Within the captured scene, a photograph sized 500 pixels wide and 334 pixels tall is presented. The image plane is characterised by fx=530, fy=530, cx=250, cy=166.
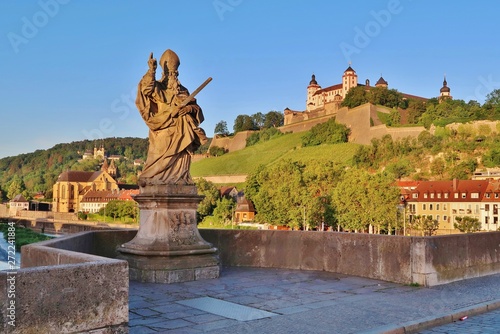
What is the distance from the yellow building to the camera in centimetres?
14862

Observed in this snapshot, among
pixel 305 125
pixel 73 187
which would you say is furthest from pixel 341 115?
pixel 73 187

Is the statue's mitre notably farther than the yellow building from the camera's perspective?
No

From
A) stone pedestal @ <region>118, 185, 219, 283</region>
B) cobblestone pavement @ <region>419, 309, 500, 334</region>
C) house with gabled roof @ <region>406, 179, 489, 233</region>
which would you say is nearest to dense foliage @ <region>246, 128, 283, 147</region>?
house with gabled roof @ <region>406, 179, 489, 233</region>

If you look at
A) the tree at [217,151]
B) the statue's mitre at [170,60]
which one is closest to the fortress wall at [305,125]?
the tree at [217,151]

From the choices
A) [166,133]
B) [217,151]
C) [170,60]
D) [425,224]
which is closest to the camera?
[166,133]

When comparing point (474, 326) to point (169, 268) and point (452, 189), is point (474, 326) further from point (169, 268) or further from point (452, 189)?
point (452, 189)

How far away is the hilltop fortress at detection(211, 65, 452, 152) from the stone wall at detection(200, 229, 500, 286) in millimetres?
105555

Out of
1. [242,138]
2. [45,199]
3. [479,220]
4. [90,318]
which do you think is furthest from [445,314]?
[45,199]

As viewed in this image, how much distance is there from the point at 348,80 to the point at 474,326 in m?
150

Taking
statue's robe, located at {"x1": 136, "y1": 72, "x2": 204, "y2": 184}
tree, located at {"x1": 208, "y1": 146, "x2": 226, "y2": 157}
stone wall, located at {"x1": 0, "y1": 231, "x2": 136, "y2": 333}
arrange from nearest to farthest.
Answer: stone wall, located at {"x1": 0, "y1": 231, "x2": 136, "y2": 333} < statue's robe, located at {"x1": 136, "y1": 72, "x2": 204, "y2": 184} < tree, located at {"x1": 208, "y1": 146, "x2": 226, "y2": 157}

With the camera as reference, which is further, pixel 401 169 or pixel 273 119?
pixel 273 119

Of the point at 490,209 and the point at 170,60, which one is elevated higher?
the point at 170,60

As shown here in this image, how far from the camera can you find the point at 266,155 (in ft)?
443

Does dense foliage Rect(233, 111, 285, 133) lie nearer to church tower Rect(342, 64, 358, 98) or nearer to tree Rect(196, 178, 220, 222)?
church tower Rect(342, 64, 358, 98)
